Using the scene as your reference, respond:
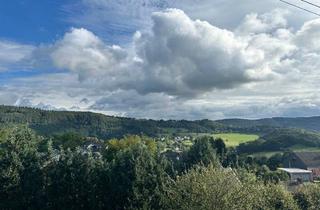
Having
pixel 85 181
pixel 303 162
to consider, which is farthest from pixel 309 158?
pixel 85 181

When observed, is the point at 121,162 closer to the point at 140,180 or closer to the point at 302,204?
the point at 140,180

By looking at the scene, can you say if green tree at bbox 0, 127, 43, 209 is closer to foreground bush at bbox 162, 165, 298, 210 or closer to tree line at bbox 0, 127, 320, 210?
tree line at bbox 0, 127, 320, 210

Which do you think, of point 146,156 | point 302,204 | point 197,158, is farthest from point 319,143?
point 146,156

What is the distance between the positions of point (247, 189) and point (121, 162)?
15570 millimetres

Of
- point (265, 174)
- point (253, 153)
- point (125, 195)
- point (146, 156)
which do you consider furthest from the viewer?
point (253, 153)

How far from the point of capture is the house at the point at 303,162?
512 feet

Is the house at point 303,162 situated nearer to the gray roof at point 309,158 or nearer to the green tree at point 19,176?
the gray roof at point 309,158

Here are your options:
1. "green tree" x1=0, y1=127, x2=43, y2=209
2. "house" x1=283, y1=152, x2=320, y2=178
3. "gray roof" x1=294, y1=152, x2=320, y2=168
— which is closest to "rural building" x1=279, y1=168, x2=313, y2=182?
"house" x1=283, y1=152, x2=320, y2=178

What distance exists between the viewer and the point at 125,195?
164 ft

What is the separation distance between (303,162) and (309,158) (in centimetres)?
469

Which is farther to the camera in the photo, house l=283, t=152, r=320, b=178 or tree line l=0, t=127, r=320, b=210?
house l=283, t=152, r=320, b=178

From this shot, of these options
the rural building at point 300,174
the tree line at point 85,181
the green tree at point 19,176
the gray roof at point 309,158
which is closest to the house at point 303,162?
the gray roof at point 309,158

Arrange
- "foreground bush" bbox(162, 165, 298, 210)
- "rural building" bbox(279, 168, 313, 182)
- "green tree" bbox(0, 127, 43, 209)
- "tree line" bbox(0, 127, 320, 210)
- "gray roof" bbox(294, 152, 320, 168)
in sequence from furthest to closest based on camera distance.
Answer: "gray roof" bbox(294, 152, 320, 168) < "rural building" bbox(279, 168, 313, 182) < "green tree" bbox(0, 127, 43, 209) < "tree line" bbox(0, 127, 320, 210) < "foreground bush" bbox(162, 165, 298, 210)

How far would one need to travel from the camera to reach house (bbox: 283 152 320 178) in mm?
156000
